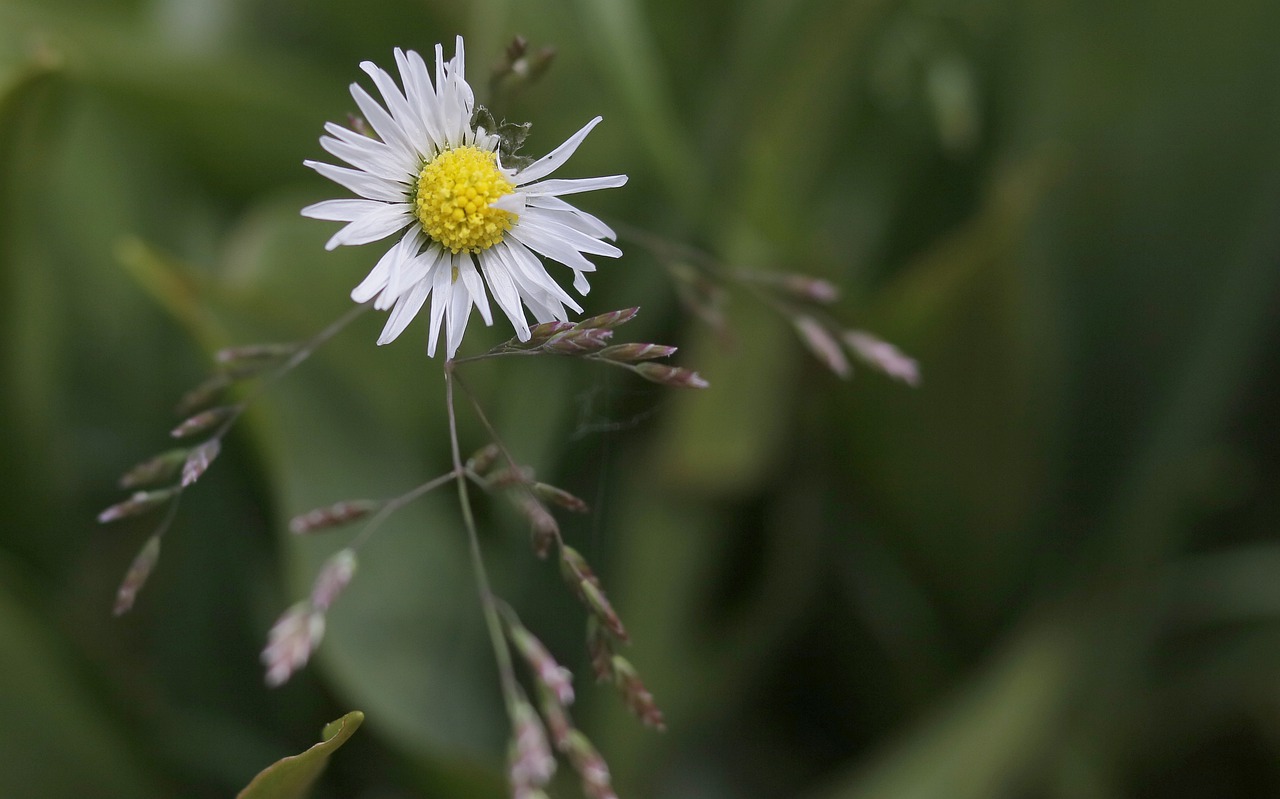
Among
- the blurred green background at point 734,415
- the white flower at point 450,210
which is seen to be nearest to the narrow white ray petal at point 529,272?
the white flower at point 450,210

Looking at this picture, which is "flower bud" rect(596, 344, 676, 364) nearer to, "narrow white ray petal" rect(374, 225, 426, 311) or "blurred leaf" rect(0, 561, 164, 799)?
"narrow white ray petal" rect(374, 225, 426, 311)

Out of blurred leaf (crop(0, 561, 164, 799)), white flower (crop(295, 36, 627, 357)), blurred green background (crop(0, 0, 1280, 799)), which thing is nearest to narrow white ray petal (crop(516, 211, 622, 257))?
white flower (crop(295, 36, 627, 357))

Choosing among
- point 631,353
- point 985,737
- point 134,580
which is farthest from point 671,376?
point 985,737

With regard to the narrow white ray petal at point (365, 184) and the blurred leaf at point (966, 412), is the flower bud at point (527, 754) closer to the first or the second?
the narrow white ray petal at point (365, 184)

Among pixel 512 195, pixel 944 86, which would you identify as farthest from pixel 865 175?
pixel 512 195

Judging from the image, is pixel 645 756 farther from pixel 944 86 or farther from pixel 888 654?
pixel 944 86

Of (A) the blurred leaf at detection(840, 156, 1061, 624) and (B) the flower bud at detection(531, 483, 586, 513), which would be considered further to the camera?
(A) the blurred leaf at detection(840, 156, 1061, 624)
